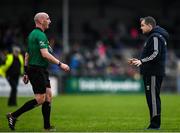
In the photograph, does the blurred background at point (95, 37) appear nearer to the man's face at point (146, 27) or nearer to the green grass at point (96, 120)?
the green grass at point (96, 120)

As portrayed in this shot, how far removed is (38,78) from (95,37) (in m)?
27.4

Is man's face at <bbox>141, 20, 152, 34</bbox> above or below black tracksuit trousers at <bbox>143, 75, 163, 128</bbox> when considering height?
above

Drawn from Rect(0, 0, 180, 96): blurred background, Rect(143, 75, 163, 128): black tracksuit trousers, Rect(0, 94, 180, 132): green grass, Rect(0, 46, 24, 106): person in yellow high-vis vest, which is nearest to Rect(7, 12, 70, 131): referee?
Rect(0, 94, 180, 132): green grass

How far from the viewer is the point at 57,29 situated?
43.0 metres

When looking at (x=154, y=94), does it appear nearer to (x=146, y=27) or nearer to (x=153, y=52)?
(x=153, y=52)

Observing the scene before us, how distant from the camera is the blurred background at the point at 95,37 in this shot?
1516 inches

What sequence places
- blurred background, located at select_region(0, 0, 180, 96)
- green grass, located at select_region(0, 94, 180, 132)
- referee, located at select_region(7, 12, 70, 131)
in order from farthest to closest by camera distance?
blurred background, located at select_region(0, 0, 180, 96)
green grass, located at select_region(0, 94, 180, 132)
referee, located at select_region(7, 12, 70, 131)

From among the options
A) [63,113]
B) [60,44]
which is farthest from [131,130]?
[60,44]

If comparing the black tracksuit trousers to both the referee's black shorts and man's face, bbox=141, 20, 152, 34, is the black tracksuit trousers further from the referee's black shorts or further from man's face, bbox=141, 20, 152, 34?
the referee's black shorts

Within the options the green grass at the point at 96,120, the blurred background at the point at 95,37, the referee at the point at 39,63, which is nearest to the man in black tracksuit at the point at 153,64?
the green grass at the point at 96,120

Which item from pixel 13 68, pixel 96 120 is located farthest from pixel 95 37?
pixel 96 120

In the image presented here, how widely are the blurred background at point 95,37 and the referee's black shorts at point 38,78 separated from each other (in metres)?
19.3

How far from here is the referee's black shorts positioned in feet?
49.4

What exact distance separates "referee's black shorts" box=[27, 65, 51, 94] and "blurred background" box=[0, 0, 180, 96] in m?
19.3
